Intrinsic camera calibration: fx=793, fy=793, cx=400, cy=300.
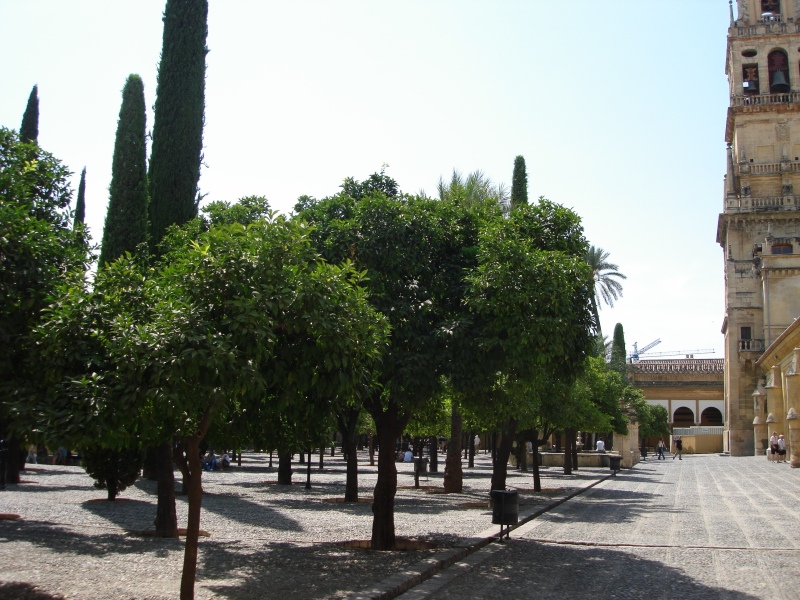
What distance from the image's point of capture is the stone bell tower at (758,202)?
57500 mm

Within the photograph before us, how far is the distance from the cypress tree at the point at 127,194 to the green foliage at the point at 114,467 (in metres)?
5.18

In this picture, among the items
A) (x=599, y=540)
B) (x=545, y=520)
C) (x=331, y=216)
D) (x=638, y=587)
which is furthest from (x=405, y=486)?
(x=638, y=587)

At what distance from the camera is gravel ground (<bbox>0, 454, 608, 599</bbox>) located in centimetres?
934

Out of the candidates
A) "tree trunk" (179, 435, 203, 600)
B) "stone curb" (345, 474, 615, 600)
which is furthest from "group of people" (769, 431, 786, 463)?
"tree trunk" (179, 435, 203, 600)

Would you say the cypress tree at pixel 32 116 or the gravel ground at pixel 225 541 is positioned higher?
the cypress tree at pixel 32 116

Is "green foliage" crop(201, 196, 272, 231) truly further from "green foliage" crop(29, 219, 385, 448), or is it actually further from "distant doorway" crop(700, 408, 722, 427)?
"distant doorway" crop(700, 408, 722, 427)

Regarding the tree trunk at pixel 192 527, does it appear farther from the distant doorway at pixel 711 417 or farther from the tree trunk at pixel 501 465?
A: the distant doorway at pixel 711 417

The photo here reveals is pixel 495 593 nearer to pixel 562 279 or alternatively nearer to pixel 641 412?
pixel 562 279

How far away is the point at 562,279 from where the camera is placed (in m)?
11.9

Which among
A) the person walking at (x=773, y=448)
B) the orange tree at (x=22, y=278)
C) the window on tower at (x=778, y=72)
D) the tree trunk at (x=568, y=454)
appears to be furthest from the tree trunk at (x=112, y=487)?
the window on tower at (x=778, y=72)

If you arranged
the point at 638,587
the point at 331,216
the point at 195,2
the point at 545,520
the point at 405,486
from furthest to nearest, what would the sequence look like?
the point at 405,486
the point at 545,520
the point at 195,2
the point at 331,216
the point at 638,587

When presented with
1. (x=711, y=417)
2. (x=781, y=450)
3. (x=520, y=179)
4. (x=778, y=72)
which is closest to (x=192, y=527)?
(x=520, y=179)

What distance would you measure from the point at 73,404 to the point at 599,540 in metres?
10.5

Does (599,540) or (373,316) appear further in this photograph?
(599,540)
